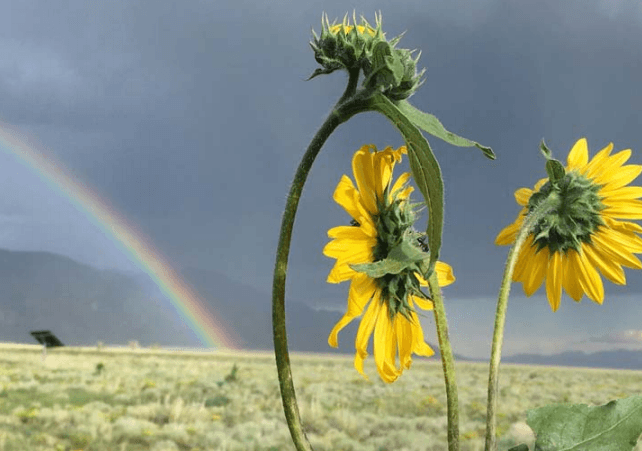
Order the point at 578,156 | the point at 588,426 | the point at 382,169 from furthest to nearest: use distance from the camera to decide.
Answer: the point at 578,156 → the point at 588,426 → the point at 382,169

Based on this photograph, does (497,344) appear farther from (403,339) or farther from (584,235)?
(584,235)

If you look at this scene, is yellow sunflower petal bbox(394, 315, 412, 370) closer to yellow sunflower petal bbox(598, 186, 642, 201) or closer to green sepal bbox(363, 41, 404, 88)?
green sepal bbox(363, 41, 404, 88)

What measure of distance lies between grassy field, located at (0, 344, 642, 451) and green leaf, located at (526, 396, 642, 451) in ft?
13.1

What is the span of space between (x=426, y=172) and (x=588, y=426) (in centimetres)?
107

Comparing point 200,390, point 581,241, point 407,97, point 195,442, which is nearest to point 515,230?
point 581,241

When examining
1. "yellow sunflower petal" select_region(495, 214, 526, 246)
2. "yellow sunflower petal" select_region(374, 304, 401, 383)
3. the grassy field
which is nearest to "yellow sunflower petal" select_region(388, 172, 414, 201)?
"yellow sunflower petal" select_region(374, 304, 401, 383)

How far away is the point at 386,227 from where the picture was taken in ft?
6.15

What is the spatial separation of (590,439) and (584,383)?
1612 centimetres

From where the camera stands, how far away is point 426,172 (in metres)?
1.44

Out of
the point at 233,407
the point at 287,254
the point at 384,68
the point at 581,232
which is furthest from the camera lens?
the point at 233,407

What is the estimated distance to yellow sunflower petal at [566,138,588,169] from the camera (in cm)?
243

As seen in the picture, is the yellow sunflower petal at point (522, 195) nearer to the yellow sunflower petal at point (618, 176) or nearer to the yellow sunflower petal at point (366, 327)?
the yellow sunflower petal at point (618, 176)

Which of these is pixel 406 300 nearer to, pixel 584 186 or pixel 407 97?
pixel 407 97

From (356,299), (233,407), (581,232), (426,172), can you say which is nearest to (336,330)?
(356,299)
